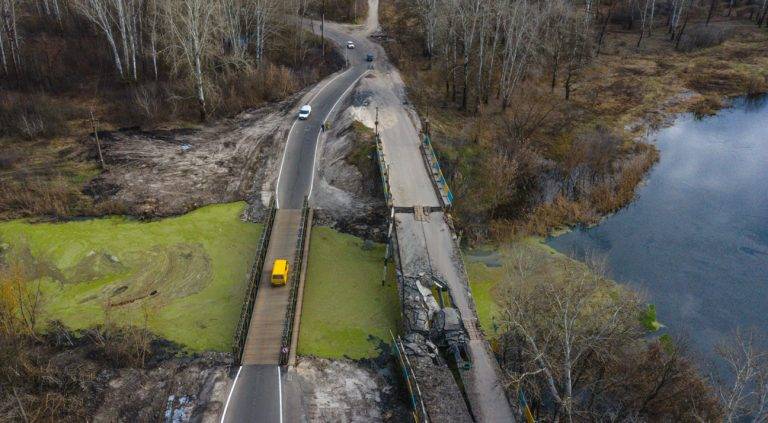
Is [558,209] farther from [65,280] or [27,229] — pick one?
[27,229]

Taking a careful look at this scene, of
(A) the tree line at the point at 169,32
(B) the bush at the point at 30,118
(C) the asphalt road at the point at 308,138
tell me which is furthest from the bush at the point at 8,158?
(C) the asphalt road at the point at 308,138

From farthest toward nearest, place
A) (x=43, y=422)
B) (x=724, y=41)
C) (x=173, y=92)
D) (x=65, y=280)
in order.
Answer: (x=724, y=41), (x=173, y=92), (x=65, y=280), (x=43, y=422)

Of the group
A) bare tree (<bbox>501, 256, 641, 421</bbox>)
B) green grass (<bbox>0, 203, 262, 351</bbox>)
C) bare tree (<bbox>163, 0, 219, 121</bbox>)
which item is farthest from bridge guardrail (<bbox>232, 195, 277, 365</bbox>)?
bare tree (<bbox>163, 0, 219, 121</bbox>)

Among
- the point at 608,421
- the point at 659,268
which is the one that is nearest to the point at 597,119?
the point at 659,268

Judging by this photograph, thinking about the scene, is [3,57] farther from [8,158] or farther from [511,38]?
[511,38]

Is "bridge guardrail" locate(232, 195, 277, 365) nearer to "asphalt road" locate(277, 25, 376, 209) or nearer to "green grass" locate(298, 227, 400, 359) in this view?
"green grass" locate(298, 227, 400, 359)

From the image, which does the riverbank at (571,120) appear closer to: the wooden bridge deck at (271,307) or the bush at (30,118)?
the wooden bridge deck at (271,307)

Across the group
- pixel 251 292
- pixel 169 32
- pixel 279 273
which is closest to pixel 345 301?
pixel 279 273
